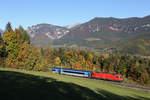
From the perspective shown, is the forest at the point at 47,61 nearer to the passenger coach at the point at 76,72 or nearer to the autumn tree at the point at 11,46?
the autumn tree at the point at 11,46

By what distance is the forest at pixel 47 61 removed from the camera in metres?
64.5

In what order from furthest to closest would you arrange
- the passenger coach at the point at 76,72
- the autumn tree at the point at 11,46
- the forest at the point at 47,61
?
the autumn tree at the point at 11,46 → the forest at the point at 47,61 → the passenger coach at the point at 76,72

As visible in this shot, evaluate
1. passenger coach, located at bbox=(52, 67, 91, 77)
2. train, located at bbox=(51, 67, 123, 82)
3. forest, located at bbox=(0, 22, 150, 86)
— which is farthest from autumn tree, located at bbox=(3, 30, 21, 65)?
train, located at bbox=(51, 67, 123, 82)

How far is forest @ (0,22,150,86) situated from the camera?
212 feet

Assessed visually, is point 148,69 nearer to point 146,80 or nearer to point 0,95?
point 146,80

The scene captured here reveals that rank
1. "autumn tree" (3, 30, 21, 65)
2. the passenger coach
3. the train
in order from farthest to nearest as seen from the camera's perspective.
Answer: "autumn tree" (3, 30, 21, 65) < the passenger coach < the train

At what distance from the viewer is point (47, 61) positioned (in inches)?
4555

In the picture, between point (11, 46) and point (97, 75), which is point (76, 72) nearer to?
point (97, 75)

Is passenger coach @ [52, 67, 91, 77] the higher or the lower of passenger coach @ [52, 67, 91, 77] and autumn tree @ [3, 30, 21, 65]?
the lower

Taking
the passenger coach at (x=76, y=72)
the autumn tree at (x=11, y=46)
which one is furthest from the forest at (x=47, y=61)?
the passenger coach at (x=76, y=72)

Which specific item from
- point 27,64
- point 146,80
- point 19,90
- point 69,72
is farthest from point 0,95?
point 146,80

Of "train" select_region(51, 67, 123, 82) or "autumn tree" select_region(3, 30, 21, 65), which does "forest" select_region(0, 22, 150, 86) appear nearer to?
"autumn tree" select_region(3, 30, 21, 65)

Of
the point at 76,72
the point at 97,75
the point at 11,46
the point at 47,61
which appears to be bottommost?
the point at 97,75

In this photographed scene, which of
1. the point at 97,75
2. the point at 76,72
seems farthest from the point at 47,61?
the point at 97,75
